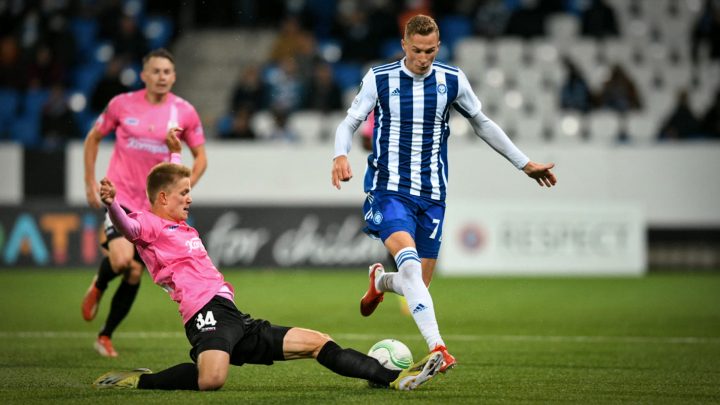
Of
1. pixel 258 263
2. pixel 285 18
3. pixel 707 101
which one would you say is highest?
pixel 285 18

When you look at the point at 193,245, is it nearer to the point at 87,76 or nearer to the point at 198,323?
the point at 198,323

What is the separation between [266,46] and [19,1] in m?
4.61

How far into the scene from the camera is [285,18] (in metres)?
20.9

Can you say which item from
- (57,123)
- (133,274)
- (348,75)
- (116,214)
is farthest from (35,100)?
(116,214)

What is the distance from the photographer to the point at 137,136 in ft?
29.6

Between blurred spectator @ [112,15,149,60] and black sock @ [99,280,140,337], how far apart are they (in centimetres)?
1074

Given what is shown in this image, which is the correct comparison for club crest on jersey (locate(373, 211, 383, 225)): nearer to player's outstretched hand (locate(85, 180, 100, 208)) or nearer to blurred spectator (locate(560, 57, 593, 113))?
player's outstretched hand (locate(85, 180, 100, 208))

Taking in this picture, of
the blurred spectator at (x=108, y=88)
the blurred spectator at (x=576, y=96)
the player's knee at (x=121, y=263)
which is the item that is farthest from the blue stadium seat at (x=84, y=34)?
the player's knee at (x=121, y=263)

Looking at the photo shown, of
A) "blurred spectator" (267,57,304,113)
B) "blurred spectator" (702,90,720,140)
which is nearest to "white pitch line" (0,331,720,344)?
"blurred spectator" (267,57,304,113)

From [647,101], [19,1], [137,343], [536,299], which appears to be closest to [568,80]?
[647,101]

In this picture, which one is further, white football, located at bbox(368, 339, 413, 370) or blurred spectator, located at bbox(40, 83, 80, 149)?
blurred spectator, located at bbox(40, 83, 80, 149)

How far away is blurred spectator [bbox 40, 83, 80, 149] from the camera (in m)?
18.3

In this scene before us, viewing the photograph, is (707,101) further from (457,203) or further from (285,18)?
(285,18)

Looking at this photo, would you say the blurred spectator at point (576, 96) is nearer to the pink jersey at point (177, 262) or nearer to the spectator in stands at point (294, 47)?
the spectator in stands at point (294, 47)
